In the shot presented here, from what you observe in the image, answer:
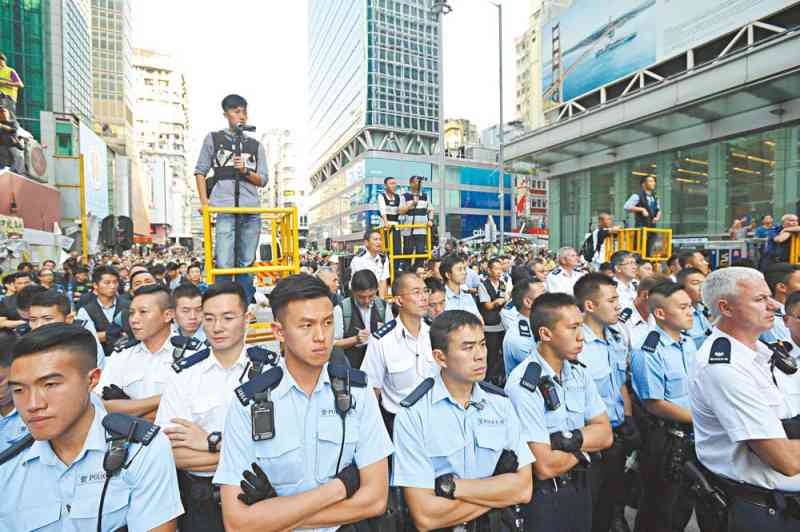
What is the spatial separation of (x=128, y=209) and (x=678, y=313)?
59.1m

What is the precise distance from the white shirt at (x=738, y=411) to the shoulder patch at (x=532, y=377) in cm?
94

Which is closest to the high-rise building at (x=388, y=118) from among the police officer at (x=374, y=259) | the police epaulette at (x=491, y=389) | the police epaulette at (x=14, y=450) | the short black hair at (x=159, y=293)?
the police officer at (x=374, y=259)

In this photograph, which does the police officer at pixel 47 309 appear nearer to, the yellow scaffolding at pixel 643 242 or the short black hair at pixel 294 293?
the short black hair at pixel 294 293

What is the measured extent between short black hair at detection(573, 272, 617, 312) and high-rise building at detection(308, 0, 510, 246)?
5287 centimetres

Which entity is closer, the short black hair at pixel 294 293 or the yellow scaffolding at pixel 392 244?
the short black hair at pixel 294 293

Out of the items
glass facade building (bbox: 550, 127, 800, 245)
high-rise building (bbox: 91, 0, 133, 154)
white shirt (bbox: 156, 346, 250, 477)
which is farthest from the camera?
high-rise building (bbox: 91, 0, 133, 154)

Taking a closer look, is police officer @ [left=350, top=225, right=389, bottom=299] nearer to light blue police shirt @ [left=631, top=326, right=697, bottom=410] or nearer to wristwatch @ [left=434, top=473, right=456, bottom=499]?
light blue police shirt @ [left=631, top=326, right=697, bottom=410]

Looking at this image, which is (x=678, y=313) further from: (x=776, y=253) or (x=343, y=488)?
(x=776, y=253)

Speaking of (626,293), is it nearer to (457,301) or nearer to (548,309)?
(457,301)

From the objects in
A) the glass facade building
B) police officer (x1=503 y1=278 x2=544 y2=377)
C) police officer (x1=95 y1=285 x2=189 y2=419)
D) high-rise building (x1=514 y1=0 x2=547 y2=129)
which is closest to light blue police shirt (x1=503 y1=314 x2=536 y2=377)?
police officer (x1=503 y1=278 x2=544 y2=377)

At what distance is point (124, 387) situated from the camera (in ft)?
11.9

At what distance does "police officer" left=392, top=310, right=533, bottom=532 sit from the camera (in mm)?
2469

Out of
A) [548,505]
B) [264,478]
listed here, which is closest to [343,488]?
[264,478]

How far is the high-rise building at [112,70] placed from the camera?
65.3 metres
